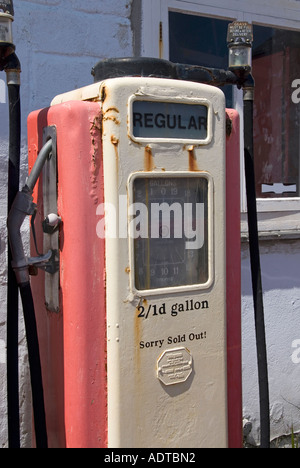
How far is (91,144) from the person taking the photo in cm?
155

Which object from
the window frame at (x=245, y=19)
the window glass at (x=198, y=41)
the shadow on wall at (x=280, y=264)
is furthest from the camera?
the shadow on wall at (x=280, y=264)

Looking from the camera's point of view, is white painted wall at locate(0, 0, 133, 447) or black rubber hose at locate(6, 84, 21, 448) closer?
black rubber hose at locate(6, 84, 21, 448)

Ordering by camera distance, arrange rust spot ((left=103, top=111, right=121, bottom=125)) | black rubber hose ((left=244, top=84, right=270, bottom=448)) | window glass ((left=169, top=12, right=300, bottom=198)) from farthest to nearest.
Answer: window glass ((left=169, top=12, right=300, bottom=198)) → black rubber hose ((left=244, top=84, right=270, bottom=448)) → rust spot ((left=103, top=111, right=121, bottom=125))

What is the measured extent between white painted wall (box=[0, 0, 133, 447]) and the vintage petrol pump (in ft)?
1.74

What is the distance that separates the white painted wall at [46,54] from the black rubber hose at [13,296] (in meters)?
0.62

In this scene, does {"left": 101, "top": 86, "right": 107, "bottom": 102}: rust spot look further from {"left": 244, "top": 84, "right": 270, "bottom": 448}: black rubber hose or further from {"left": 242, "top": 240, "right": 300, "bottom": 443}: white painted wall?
{"left": 242, "top": 240, "right": 300, "bottom": 443}: white painted wall

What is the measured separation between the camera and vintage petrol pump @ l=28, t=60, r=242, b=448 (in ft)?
5.13

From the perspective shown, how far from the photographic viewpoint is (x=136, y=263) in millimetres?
1601

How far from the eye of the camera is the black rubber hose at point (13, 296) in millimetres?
1590

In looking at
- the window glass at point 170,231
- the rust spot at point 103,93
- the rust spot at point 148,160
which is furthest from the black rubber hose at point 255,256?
the rust spot at point 103,93

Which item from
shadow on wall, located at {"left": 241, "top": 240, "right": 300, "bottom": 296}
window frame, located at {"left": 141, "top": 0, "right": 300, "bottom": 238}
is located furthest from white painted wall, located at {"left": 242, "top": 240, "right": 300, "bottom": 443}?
window frame, located at {"left": 141, "top": 0, "right": 300, "bottom": 238}

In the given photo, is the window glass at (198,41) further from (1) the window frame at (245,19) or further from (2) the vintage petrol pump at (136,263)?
(2) the vintage petrol pump at (136,263)

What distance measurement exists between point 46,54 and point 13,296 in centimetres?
109

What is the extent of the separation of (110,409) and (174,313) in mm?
318
